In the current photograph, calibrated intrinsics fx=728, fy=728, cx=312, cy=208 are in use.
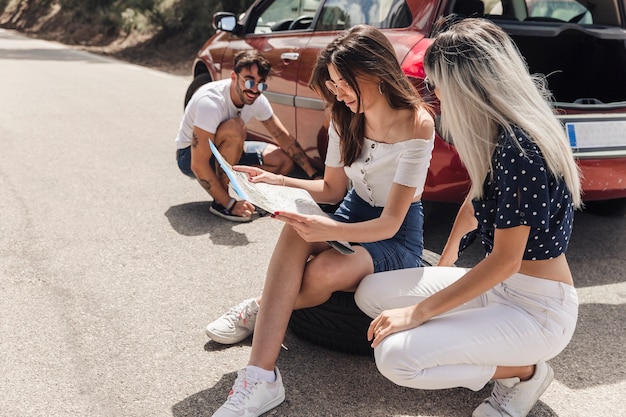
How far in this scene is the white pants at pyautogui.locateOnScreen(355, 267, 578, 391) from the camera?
2.37 meters

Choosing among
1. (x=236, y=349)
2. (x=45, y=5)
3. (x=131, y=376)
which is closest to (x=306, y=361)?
(x=236, y=349)

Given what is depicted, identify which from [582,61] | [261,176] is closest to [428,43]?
[261,176]

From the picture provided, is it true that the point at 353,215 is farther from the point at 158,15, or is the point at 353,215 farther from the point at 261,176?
the point at 158,15

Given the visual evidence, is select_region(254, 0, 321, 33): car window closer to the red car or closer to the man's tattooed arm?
the red car

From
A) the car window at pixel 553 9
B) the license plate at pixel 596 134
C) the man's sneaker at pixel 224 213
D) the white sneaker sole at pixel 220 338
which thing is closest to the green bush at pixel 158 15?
the car window at pixel 553 9

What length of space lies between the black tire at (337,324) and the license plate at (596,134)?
161cm

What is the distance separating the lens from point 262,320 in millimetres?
2656

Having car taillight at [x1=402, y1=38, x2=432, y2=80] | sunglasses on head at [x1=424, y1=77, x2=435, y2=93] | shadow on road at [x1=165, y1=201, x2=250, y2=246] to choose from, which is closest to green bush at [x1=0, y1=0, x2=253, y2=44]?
shadow on road at [x1=165, y1=201, x2=250, y2=246]

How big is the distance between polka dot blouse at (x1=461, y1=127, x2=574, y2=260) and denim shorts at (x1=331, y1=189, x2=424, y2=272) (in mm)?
590

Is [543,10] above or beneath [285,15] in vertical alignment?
beneath

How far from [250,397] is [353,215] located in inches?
37.2

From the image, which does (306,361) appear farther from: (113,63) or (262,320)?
(113,63)

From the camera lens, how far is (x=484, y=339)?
2.38m

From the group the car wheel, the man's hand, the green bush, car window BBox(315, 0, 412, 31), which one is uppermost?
car window BBox(315, 0, 412, 31)
